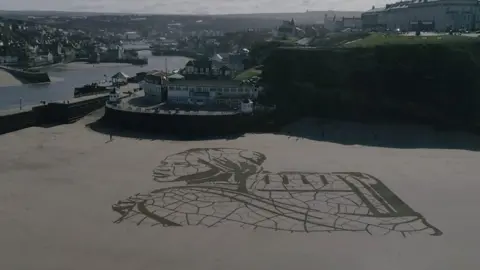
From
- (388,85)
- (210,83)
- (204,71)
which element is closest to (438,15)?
(388,85)

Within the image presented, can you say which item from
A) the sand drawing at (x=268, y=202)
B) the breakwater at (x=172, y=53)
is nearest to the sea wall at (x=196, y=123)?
the sand drawing at (x=268, y=202)

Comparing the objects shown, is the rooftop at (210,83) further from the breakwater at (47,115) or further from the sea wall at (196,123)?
the breakwater at (47,115)

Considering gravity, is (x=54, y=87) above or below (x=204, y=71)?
below

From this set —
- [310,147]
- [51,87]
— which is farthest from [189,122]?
[51,87]

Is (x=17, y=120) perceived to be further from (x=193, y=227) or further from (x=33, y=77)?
(x=33, y=77)

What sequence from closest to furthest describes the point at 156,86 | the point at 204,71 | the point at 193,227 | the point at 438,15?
the point at 193,227, the point at 156,86, the point at 204,71, the point at 438,15
